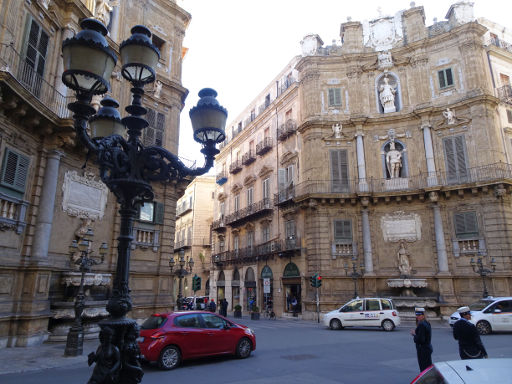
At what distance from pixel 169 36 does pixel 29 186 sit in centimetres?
1177

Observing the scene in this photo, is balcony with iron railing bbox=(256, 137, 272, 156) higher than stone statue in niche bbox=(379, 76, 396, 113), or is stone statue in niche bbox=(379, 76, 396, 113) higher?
stone statue in niche bbox=(379, 76, 396, 113)

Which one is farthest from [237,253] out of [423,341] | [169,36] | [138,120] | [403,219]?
[138,120]

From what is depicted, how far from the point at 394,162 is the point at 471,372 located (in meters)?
24.5

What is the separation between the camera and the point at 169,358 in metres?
9.42

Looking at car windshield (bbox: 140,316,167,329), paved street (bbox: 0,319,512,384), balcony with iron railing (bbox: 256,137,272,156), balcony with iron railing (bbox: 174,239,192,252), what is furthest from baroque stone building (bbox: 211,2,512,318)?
balcony with iron railing (bbox: 174,239,192,252)

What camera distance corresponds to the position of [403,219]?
25125 mm

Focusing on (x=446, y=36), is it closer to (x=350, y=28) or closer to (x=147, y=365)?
(x=350, y=28)

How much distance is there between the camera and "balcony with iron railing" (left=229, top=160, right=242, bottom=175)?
3766cm

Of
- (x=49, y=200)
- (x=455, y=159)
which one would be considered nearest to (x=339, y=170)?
(x=455, y=159)

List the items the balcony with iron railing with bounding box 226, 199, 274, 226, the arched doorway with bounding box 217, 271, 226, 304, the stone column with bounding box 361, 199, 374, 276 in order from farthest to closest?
the arched doorway with bounding box 217, 271, 226, 304
the balcony with iron railing with bounding box 226, 199, 274, 226
the stone column with bounding box 361, 199, 374, 276

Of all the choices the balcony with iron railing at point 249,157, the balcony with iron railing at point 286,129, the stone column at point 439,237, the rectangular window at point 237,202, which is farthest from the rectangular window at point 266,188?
the stone column at point 439,237

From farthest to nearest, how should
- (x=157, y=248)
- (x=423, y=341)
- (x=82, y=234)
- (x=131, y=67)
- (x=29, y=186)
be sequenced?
(x=157, y=248) < (x=82, y=234) < (x=29, y=186) < (x=423, y=341) < (x=131, y=67)

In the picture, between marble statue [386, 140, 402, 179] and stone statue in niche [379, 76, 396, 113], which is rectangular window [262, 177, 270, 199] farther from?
stone statue in niche [379, 76, 396, 113]

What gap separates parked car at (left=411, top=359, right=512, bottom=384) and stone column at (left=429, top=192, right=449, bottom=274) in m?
22.3
